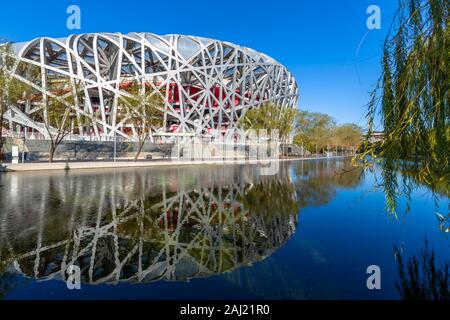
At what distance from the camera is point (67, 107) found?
26750mm

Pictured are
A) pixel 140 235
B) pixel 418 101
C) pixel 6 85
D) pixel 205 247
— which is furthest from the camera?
pixel 6 85

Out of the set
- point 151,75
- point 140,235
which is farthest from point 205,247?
point 151,75

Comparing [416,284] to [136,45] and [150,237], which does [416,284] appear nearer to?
[150,237]

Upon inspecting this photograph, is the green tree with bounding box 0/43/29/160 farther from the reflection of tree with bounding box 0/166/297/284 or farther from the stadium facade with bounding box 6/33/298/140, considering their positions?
the reflection of tree with bounding box 0/166/297/284

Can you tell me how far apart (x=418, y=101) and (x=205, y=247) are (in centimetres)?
Result: 478

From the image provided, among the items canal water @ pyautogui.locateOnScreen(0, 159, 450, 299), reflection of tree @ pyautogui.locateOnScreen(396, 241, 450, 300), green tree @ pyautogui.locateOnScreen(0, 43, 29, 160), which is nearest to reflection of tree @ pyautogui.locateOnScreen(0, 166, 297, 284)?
canal water @ pyautogui.locateOnScreen(0, 159, 450, 299)

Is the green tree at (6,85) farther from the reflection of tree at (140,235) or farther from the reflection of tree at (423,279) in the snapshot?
the reflection of tree at (423,279)

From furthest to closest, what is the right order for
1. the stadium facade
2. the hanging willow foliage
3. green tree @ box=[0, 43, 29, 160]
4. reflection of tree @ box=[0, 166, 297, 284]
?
the stadium facade
green tree @ box=[0, 43, 29, 160]
reflection of tree @ box=[0, 166, 297, 284]
the hanging willow foliage

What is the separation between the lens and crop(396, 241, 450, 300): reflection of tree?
12.6ft

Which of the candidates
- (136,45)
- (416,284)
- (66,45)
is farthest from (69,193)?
(136,45)

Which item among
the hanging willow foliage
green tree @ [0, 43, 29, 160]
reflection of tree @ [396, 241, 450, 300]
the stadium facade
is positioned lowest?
reflection of tree @ [396, 241, 450, 300]

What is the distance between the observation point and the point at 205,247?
5980mm

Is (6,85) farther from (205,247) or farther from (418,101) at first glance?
(418,101)

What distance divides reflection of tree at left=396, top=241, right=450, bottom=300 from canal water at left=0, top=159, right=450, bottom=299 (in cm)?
8
